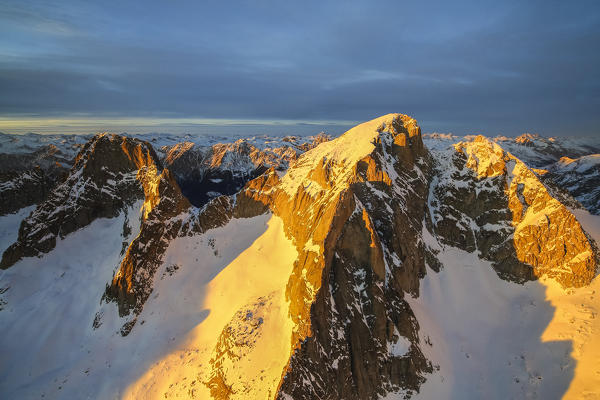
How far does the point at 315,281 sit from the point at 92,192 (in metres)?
71.1

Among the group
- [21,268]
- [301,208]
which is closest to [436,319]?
[301,208]

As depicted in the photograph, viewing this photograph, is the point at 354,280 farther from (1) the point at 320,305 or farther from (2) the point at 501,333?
(2) the point at 501,333

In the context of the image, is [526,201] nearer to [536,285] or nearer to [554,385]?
[536,285]

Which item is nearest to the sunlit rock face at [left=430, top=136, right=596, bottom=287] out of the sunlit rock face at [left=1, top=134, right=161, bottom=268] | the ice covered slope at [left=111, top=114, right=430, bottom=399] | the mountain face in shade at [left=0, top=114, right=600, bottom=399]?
the mountain face in shade at [left=0, top=114, right=600, bottom=399]

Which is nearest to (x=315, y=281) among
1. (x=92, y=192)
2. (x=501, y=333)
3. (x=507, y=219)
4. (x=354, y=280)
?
(x=354, y=280)

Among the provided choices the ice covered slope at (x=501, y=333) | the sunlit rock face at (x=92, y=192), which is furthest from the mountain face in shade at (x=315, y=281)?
the sunlit rock face at (x=92, y=192)

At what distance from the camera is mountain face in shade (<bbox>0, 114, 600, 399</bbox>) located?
48.9 metres

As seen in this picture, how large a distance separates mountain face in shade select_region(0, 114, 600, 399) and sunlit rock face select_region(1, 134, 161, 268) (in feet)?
1.42

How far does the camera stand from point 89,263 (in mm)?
74125

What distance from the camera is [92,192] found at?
81938 mm

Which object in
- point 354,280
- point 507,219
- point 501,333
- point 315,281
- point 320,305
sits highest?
point 507,219

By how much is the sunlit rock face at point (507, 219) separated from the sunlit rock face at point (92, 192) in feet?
270

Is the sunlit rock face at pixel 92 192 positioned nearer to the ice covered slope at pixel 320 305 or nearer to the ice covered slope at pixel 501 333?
the ice covered slope at pixel 320 305

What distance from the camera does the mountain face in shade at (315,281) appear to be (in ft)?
161
